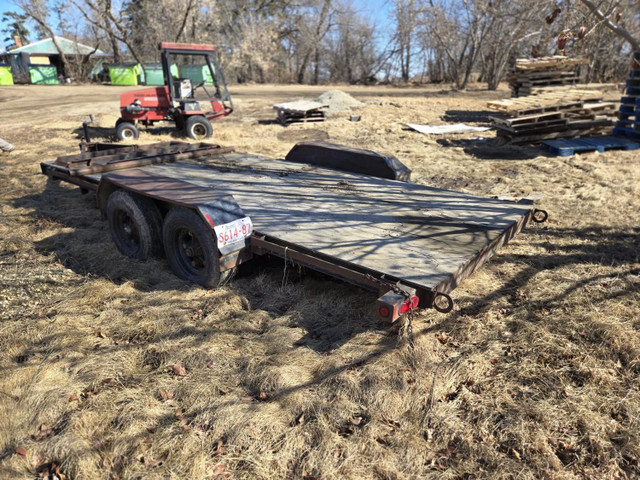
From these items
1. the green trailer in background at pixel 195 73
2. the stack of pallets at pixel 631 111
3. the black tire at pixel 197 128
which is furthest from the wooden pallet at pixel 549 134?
the green trailer in background at pixel 195 73

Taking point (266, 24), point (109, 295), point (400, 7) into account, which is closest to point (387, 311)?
point (109, 295)

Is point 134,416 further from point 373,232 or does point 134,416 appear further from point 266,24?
point 266,24

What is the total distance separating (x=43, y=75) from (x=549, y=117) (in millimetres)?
40422

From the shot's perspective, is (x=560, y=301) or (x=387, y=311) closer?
(x=387, y=311)

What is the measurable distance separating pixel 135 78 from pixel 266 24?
13880 mm

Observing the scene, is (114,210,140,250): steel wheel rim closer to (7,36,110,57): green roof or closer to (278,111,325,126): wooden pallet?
(278,111,325,126): wooden pallet

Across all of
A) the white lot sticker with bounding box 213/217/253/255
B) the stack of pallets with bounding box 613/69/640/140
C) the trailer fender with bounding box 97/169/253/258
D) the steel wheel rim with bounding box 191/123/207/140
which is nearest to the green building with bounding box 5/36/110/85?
the steel wheel rim with bounding box 191/123/207/140

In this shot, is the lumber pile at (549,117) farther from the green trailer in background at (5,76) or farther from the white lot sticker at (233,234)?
the green trailer in background at (5,76)

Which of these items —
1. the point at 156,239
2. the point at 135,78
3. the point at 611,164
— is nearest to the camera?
the point at 156,239

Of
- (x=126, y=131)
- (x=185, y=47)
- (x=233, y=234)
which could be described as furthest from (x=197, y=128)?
(x=233, y=234)

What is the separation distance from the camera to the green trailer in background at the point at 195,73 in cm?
1275

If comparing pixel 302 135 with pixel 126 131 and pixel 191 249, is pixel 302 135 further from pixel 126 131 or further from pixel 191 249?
pixel 191 249

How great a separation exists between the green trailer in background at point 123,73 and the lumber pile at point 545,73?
3093 centimetres

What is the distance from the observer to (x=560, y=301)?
391cm
